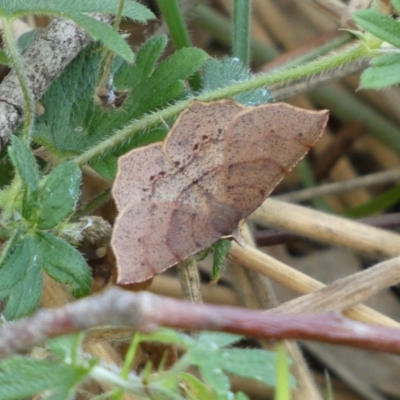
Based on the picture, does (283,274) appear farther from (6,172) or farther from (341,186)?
(341,186)

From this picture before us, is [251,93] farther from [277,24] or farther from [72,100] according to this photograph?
[277,24]

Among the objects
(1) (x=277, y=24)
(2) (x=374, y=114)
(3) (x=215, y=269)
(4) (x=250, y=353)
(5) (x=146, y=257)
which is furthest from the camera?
(1) (x=277, y=24)

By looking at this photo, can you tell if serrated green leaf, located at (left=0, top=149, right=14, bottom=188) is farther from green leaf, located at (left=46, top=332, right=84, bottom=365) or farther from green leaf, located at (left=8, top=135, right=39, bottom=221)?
green leaf, located at (left=46, top=332, right=84, bottom=365)

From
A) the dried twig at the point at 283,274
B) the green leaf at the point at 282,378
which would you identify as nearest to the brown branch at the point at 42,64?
the dried twig at the point at 283,274

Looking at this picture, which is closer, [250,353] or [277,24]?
[250,353]

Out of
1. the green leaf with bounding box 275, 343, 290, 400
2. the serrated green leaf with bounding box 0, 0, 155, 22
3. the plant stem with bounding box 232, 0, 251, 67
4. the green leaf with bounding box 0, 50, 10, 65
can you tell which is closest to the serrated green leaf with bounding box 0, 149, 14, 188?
the green leaf with bounding box 0, 50, 10, 65

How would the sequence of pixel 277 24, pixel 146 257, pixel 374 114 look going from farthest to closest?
1. pixel 277 24
2. pixel 374 114
3. pixel 146 257

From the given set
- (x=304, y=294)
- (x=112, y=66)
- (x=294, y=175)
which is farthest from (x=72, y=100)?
(x=294, y=175)
